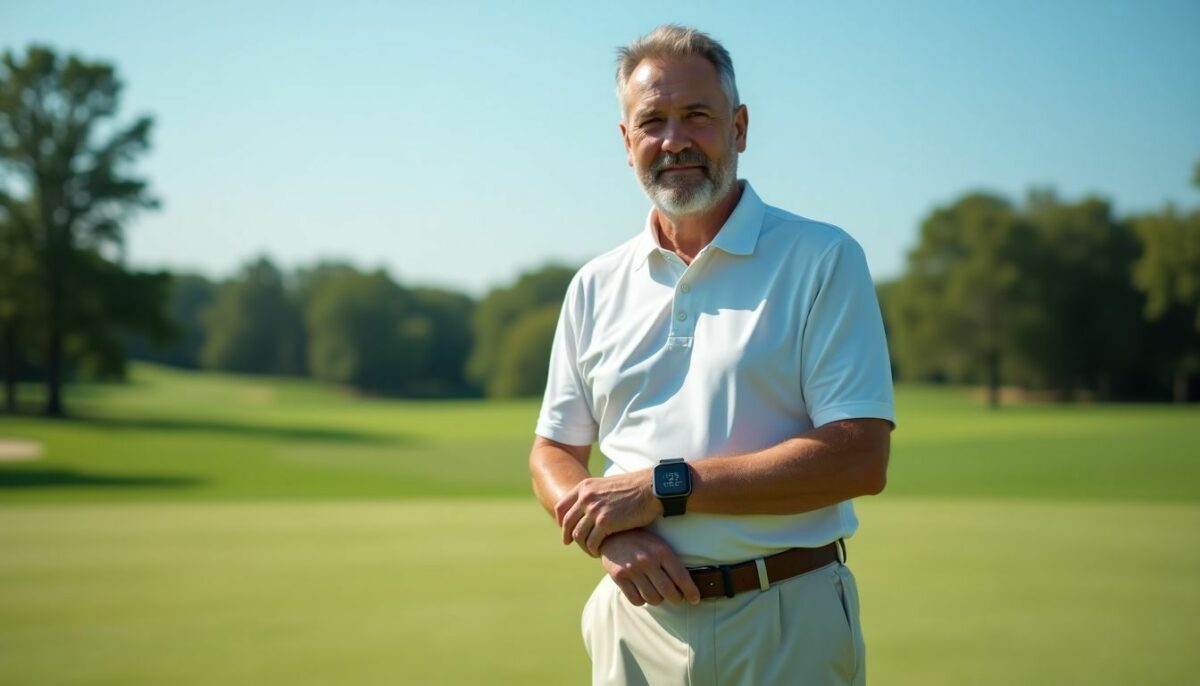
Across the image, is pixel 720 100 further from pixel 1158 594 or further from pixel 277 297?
pixel 277 297

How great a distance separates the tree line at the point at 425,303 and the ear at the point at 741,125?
35.5 metres

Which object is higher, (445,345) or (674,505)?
(674,505)

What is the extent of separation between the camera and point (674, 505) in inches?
92.8

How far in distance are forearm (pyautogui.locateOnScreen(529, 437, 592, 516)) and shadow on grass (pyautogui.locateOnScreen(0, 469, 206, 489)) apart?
1835cm

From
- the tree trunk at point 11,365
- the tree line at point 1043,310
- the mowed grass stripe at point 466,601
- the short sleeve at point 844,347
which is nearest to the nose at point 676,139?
the short sleeve at point 844,347

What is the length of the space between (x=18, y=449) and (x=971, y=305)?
42.9 metres

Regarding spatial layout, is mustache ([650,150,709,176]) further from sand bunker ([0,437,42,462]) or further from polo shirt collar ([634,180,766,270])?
sand bunker ([0,437,42,462])

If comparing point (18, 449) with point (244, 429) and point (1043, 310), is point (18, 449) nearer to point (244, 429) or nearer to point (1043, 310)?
point (244, 429)

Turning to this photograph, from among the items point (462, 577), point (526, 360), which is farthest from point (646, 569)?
point (526, 360)

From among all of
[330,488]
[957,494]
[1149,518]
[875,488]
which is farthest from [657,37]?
[330,488]

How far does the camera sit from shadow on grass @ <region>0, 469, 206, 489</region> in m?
19.2

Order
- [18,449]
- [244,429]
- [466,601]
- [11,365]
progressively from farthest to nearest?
[11,365]
[244,429]
[18,449]
[466,601]

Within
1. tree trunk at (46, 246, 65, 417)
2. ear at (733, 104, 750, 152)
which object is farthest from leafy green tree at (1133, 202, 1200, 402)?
ear at (733, 104, 750, 152)

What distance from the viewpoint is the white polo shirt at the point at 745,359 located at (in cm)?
238
